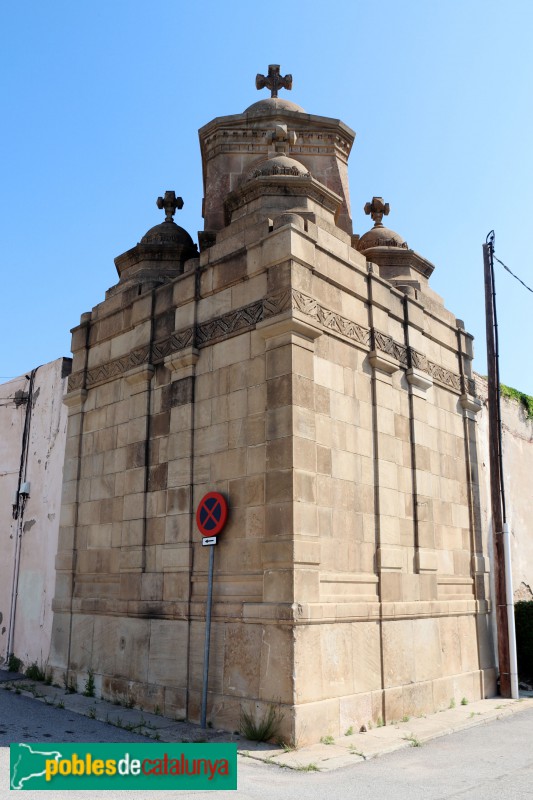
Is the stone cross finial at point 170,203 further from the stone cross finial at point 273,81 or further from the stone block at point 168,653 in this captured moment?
the stone block at point 168,653

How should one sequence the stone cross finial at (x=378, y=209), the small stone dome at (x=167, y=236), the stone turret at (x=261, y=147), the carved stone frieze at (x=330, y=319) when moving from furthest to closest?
the stone cross finial at (x=378, y=209) → the stone turret at (x=261, y=147) → the small stone dome at (x=167, y=236) → the carved stone frieze at (x=330, y=319)

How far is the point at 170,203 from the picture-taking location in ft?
44.9

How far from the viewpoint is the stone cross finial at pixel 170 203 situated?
1366 cm

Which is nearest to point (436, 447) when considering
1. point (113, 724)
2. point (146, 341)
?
point (146, 341)

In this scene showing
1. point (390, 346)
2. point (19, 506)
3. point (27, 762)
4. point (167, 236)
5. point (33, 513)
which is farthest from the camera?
point (19, 506)

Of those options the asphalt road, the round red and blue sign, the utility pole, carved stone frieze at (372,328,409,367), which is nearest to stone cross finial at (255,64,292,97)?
the utility pole

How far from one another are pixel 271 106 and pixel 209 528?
883 cm

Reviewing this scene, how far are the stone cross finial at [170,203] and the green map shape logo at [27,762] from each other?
30.9 feet

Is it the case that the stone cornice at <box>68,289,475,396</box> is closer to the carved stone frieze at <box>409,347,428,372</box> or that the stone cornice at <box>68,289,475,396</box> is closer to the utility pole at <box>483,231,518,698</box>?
the carved stone frieze at <box>409,347,428,372</box>

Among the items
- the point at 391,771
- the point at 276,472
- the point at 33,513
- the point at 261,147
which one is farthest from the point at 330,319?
the point at 33,513

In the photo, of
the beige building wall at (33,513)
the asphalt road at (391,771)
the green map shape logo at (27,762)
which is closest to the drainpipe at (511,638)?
the asphalt road at (391,771)

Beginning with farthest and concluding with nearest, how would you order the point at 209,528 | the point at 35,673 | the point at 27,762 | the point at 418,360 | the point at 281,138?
the point at 35,673 → the point at 418,360 → the point at 281,138 → the point at 209,528 → the point at 27,762

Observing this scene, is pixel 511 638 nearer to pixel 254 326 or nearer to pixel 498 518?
pixel 498 518

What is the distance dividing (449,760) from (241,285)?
21.6ft
